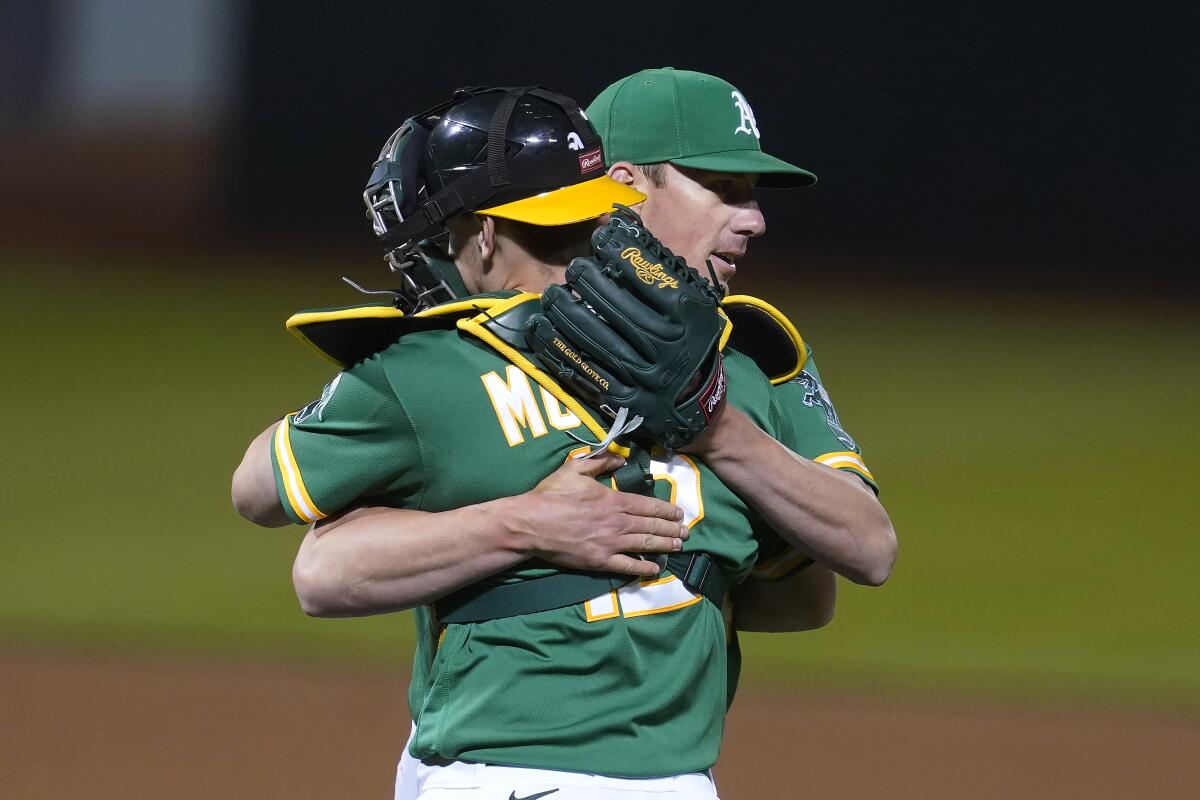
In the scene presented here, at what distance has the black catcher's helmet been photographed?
1829 mm

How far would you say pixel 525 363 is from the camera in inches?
68.2

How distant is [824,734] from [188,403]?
17.4 feet

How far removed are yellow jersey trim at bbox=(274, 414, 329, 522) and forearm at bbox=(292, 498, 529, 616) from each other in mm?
51

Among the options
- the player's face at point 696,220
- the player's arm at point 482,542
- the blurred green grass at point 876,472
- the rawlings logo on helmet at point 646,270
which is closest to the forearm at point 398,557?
the player's arm at point 482,542

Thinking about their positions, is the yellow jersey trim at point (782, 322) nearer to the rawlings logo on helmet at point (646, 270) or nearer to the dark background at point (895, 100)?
the rawlings logo on helmet at point (646, 270)

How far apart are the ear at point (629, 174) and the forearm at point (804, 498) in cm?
68

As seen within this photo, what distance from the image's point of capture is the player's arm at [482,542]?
5.49 feet

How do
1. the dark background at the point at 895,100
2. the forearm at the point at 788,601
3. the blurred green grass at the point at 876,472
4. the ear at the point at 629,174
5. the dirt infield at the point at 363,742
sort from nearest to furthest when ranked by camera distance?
the forearm at the point at 788,601 < the ear at the point at 629,174 < the dirt infield at the point at 363,742 < the blurred green grass at the point at 876,472 < the dark background at the point at 895,100

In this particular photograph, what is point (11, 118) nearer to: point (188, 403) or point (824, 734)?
point (188, 403)

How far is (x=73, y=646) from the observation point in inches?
221

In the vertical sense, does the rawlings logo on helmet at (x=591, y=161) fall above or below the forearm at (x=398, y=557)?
above

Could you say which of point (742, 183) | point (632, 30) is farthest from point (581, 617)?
point (632, 30)

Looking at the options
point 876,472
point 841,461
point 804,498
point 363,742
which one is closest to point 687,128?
point 841,461

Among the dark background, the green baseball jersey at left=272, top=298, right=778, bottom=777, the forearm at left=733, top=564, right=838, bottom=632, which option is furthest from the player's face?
the dark background
